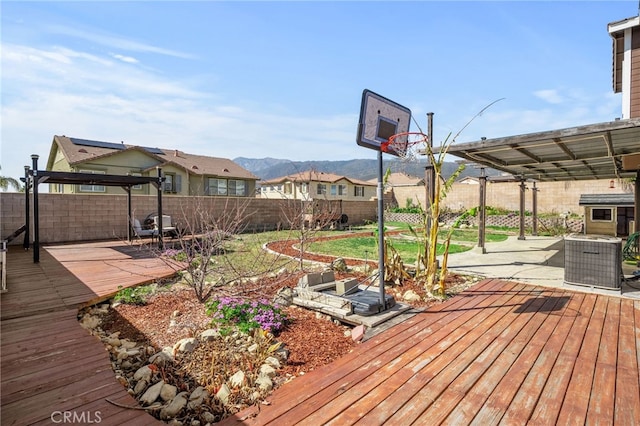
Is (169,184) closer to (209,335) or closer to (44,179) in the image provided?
(44,179)

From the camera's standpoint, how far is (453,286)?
219 inches

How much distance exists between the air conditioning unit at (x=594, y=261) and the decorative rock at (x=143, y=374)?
6255 mm

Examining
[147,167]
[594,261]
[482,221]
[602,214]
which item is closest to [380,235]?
[594,261]

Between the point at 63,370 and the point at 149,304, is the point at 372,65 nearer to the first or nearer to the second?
the point at 149,304

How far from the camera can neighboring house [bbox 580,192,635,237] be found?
12867 mm

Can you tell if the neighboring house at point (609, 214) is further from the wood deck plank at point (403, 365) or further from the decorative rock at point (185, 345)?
the decorative rock at point (185, 345)

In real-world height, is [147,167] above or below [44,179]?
above

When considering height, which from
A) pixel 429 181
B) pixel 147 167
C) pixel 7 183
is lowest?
pixel 429 181

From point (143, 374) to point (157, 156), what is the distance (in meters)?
22.3

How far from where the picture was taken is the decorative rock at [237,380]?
239 centimetres

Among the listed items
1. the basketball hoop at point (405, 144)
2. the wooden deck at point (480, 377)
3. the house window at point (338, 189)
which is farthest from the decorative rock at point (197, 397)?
the house window at point (338, 189)

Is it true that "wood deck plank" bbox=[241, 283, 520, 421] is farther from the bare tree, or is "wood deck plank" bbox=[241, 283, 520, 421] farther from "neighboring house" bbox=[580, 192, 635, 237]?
"neighboring house" bbox=[580, 192, 635, 237]

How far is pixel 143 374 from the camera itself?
8.20 feet

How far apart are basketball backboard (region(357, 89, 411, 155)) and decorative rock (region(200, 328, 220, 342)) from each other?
8.84ft
